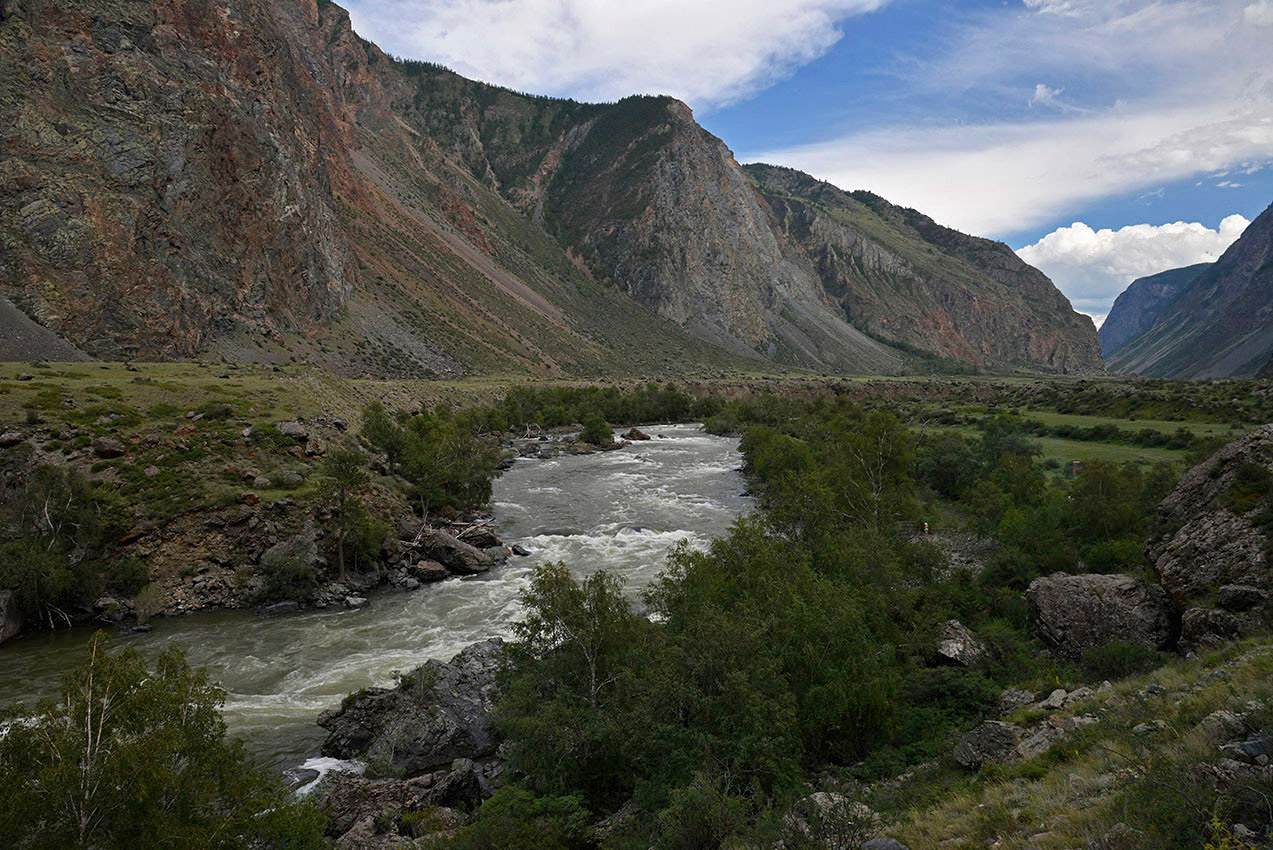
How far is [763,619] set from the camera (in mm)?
14047

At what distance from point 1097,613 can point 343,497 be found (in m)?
28.2

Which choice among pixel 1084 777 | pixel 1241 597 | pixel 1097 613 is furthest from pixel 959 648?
pixel 1084 777

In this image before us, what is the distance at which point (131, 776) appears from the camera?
720 centimetres

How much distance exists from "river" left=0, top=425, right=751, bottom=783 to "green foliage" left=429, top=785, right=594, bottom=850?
7311 millimetres

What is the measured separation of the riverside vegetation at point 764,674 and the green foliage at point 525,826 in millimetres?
47

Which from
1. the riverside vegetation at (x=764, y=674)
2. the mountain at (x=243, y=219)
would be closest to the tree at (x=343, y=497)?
the riverside vegetation at (x=764, y=674)

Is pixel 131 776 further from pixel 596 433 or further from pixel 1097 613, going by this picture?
pixel 596 433

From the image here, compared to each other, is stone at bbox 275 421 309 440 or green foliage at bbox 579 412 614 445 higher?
stone at bbox 275 421 309 440

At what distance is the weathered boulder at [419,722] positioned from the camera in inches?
551

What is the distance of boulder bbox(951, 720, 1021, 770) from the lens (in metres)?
9.69

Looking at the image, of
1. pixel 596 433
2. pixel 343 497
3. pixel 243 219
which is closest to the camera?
pixel 343 497

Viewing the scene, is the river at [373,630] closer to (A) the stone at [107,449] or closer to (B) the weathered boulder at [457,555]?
(B) the weathered boulder at [457,555]

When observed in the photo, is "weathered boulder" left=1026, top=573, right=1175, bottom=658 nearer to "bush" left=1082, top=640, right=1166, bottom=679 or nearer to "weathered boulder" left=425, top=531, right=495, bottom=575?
"bush" left=1082, top=640, right=1166, bottom=679

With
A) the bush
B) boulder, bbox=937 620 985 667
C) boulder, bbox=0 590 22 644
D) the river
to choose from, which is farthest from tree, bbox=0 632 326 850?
boulder, bbox=0 590 22 644
